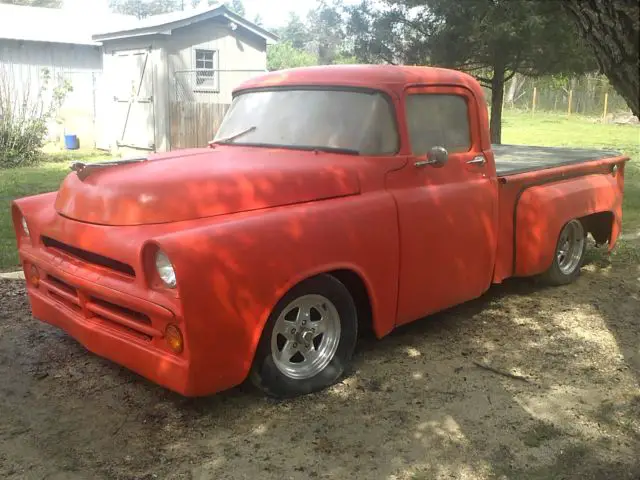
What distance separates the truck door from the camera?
416 cm

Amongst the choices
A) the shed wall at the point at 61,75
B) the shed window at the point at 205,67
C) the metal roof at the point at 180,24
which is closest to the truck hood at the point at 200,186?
the metal roof at the point at 180,24

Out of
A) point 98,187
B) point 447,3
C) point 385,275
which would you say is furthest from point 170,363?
point 447,3

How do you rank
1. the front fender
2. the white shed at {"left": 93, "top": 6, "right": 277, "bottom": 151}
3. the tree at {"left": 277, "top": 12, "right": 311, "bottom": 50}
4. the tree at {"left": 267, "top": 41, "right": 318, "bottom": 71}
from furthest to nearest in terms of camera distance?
the tree at {"left": 277, "top": 12, "right": 311, "bottom": 50} → the tree at {"left": 267, "top": 41, "right": 318, "bottom": 71} → the white shed at {"left": 93, "top": 6, "right": 277, "bottom": 151} → the front fender

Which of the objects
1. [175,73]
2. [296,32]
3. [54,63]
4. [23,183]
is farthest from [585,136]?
[296,32]

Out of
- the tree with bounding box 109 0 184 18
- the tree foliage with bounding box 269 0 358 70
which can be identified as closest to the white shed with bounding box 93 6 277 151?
the tree foliage with bounding box 269 0 358 70

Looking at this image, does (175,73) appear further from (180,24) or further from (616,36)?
(616,36)

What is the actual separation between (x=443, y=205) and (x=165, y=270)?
6.34 ft

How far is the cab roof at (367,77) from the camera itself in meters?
4.26

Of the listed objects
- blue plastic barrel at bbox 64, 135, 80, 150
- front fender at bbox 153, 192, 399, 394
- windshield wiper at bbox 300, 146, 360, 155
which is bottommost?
front fender at bbox 153, 192, 399, 394

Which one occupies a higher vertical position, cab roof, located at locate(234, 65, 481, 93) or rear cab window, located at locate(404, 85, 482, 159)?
cab roof, located at locate(234, 65, 481, 93)

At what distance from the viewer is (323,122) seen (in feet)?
14.1

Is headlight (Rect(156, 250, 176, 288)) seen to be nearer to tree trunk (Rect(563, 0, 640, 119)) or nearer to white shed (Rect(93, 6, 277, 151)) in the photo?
tree trunk (Rect(563, 0, 640, 119))

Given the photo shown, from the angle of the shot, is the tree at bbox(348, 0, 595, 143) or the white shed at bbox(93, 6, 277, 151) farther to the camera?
the white shed at bbox(93, 6, 277, 151)

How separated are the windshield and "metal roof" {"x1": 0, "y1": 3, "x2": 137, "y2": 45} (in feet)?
45.9
